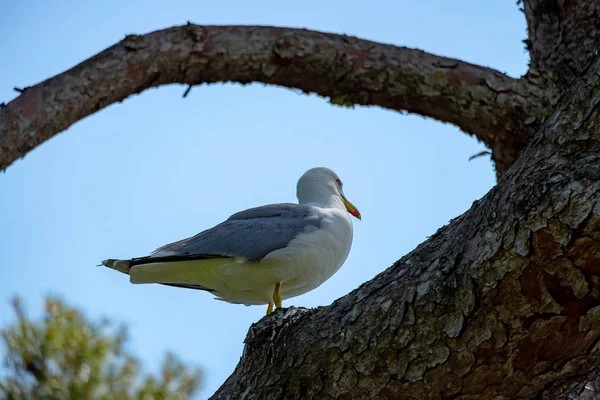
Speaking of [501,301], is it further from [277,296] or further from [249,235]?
[249,235]

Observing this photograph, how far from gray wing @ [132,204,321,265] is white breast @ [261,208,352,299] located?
0.07m

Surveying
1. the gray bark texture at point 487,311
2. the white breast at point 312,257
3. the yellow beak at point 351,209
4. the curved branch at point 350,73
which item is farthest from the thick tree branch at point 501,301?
the yellow beak at point 351,209

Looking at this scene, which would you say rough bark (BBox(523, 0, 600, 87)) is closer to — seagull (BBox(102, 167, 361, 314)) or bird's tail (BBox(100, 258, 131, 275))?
seagull (BBox(102, 167, 361, 314))

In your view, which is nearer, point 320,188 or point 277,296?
point 277,296

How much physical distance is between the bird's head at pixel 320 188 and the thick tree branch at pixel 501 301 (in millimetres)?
2696

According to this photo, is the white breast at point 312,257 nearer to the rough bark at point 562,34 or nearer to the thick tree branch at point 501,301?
the thick tree branch at point 501,301

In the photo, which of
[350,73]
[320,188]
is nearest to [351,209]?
[320,188]

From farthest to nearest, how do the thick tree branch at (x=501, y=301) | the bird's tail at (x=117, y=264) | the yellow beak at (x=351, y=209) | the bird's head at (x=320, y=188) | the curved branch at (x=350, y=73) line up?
the yellow beak at (x=351, y=209), the bird's head at (x=320, y=188), the curved branch at (x=350, y=73), the bird's tail at (x=117, y=264), the thick tree branch at (x=501, y=301)

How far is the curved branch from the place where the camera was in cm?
511

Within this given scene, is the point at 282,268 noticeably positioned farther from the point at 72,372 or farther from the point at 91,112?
the point at 72,372

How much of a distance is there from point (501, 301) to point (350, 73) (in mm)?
3122

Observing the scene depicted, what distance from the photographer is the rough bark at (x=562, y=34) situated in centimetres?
519

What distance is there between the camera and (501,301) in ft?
8.29

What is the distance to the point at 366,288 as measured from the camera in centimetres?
296
